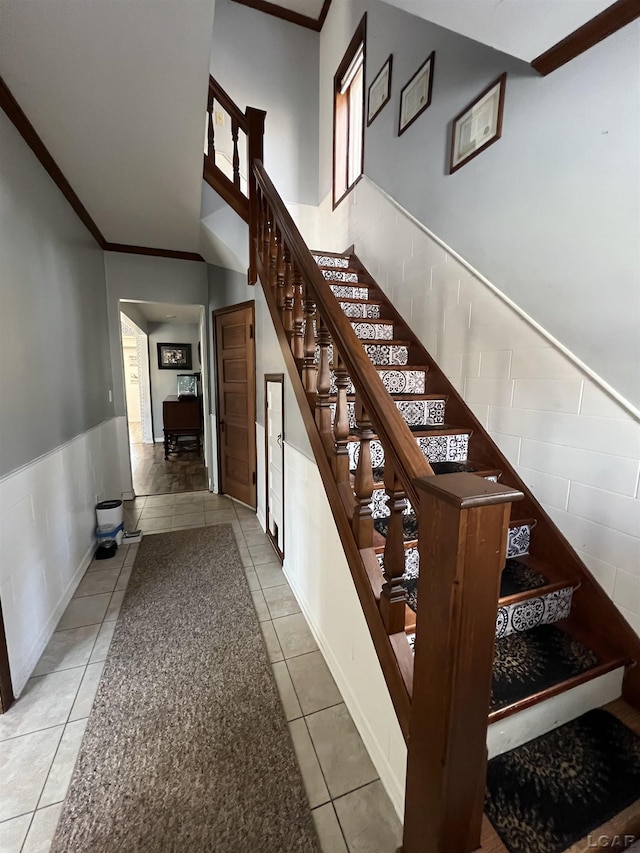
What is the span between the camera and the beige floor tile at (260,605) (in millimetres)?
2021

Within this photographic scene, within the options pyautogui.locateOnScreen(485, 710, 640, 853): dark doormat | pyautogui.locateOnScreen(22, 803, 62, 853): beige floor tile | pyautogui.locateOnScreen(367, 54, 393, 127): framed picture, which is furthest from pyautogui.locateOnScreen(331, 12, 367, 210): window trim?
pyautogui.locateOnScreen(22, 803, 62, 853): beige floor tile

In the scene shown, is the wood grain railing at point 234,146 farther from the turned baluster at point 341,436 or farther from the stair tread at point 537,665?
the stair tread at point 537,665

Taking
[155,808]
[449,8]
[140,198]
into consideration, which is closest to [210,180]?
[140,198]

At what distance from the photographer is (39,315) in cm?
195

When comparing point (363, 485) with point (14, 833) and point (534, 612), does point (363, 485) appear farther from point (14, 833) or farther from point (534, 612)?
point (14, 833)

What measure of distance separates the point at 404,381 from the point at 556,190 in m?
1.10

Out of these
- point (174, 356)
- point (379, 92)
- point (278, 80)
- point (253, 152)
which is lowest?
point (174, 356)

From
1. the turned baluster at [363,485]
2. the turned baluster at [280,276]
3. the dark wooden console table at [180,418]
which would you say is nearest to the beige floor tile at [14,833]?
the turned baluster at [363,485]

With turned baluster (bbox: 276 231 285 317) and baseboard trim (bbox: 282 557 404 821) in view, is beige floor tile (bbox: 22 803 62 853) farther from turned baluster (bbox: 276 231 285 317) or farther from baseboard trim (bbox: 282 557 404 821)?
turned baluster (bbox: 276 231 285 317)

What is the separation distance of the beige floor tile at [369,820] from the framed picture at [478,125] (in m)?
2.71

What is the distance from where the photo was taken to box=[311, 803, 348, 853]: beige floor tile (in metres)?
1.05

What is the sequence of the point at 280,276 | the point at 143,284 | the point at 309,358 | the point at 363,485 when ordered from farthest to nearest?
the point at 143,284
the point at 280,276
the point at 309,358
the point at 363,485

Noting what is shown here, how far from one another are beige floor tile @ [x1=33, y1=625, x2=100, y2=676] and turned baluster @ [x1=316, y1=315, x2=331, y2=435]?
163 cm

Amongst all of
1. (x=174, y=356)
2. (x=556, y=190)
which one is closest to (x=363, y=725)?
(x=556, y=190)
